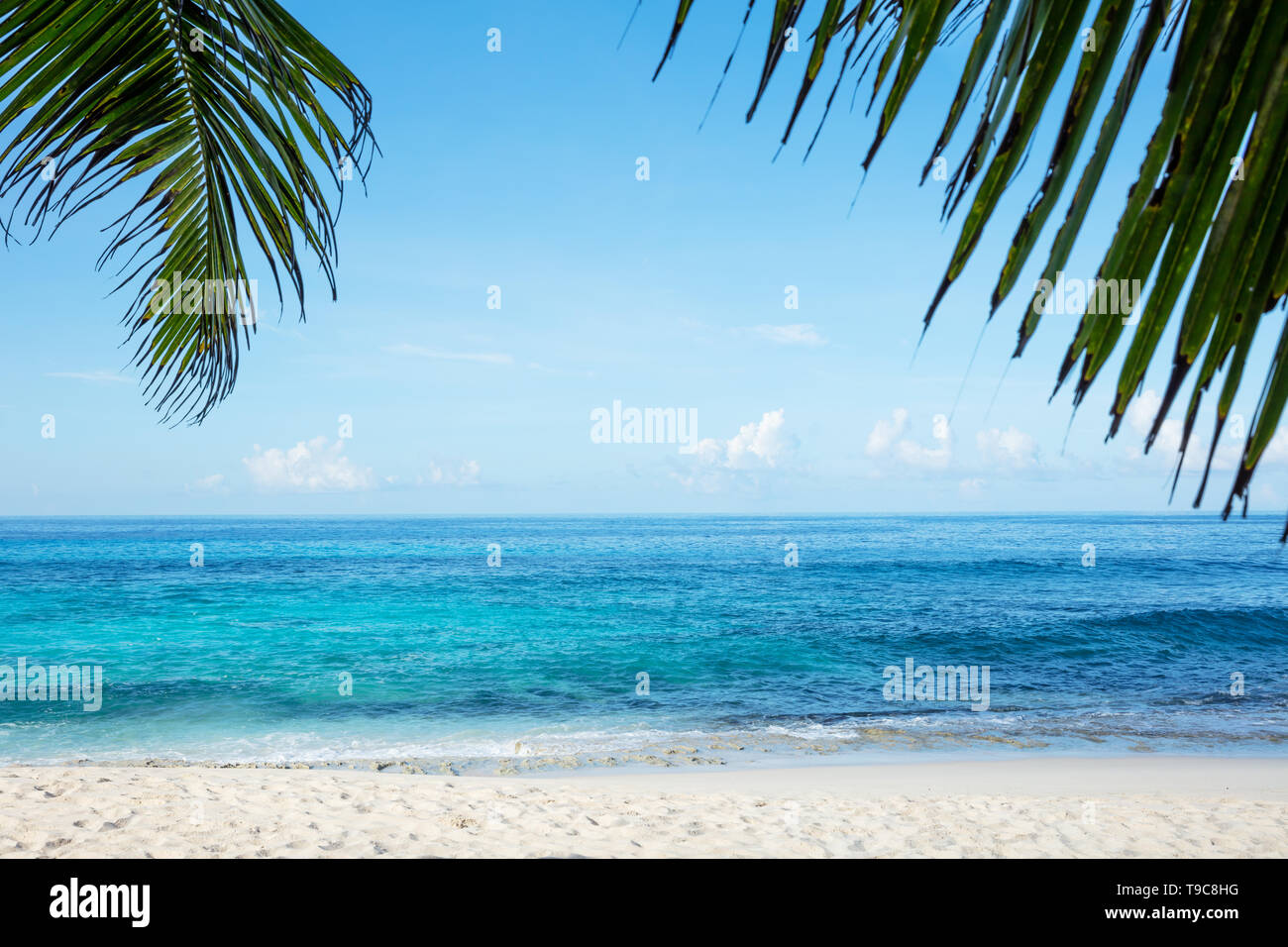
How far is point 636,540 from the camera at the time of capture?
6425 centimetres

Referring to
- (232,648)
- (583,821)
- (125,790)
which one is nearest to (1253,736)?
(583,821)

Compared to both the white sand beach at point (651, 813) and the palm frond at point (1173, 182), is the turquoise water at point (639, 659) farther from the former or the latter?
the palm frond at point (1173, 182)

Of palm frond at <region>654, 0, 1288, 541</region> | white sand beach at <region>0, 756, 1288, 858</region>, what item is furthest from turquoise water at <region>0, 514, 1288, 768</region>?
palm frond at <region>654, 0, 1288, 541</region>

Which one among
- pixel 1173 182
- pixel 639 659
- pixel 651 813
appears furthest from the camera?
pixel 639 659

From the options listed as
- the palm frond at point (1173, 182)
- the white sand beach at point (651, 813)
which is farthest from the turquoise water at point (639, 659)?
the palm frond at point (1173, 182)

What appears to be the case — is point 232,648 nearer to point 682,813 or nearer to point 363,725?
point 363,725

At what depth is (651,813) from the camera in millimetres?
7098

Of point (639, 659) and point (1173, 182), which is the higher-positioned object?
point (1173, 182)

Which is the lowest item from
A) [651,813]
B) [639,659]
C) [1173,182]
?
[639,659]

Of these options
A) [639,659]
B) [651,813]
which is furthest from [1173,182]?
[639,659]

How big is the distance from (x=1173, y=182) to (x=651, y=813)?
7.40 meters

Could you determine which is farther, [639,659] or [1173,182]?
[639,659]

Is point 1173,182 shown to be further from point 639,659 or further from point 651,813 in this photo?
point 639,659
